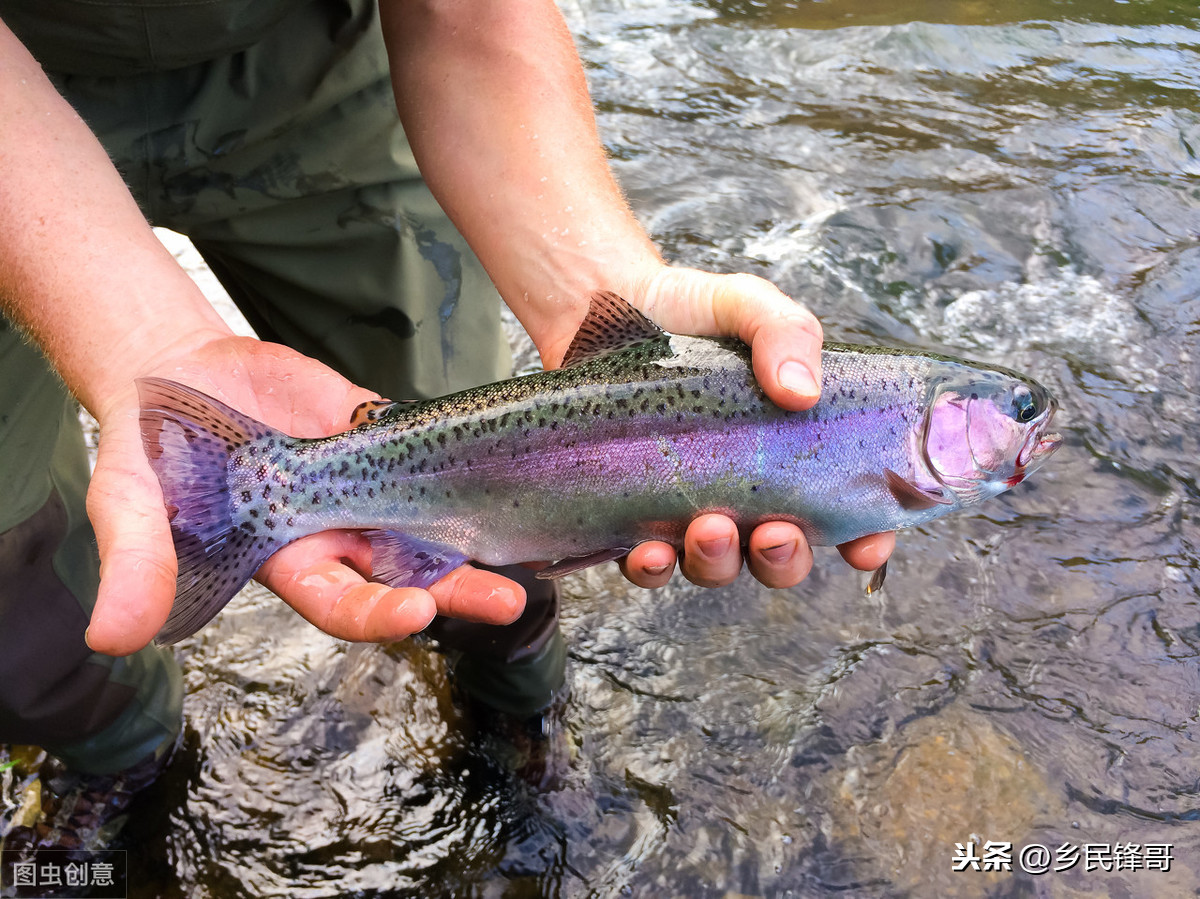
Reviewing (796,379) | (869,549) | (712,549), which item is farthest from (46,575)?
(869,549)

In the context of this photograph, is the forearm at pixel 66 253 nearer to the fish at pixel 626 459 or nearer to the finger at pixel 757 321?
the fish at pixel 626 459

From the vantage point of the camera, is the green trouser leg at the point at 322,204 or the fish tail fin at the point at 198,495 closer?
the fish tail fin at the point at 198,495

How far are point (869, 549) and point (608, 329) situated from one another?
1.01 m

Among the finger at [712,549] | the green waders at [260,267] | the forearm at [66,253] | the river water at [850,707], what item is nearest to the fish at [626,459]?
the finger at [712,549]

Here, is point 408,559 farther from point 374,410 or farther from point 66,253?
point 66,253

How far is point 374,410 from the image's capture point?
2850mm

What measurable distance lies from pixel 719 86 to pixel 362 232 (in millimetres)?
5353

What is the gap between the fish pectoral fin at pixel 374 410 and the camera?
2.83 m

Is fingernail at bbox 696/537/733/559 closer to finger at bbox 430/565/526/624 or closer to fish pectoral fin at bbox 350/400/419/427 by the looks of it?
finger at bbox 430/565/526/624

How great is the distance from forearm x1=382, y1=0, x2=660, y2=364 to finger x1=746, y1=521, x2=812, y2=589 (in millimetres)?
918

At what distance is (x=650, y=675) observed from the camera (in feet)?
13.7

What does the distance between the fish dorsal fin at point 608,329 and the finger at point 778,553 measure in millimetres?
654

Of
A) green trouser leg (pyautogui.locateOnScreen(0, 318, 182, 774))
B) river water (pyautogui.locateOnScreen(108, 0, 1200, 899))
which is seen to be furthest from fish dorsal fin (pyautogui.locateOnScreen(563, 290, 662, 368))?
river water (pyautogui.locateOnScreen(108, 0, 1200, 899))

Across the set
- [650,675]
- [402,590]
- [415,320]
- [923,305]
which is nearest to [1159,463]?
[923,305]
